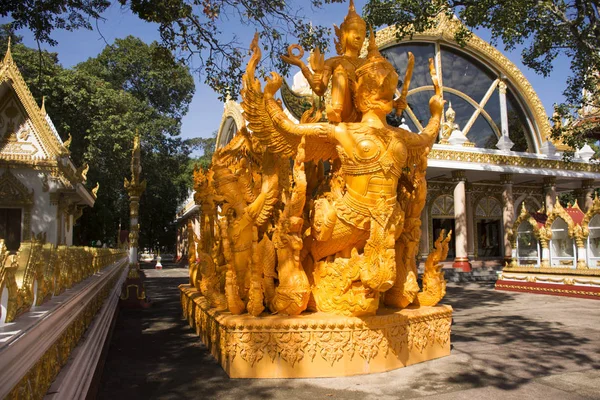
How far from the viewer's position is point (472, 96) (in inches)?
821

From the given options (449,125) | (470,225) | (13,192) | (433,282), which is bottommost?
(433,282)

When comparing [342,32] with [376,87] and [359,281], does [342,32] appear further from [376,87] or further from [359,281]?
[359,281]

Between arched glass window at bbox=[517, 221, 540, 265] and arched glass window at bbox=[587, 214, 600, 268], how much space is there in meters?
1.79

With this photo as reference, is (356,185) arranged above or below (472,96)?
below

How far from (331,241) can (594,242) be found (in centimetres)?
1231

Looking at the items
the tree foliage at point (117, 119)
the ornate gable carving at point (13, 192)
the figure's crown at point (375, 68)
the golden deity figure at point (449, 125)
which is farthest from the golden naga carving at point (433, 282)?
the golden deity figure at point (449, 125)

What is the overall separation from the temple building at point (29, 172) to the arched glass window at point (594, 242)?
15223 mm

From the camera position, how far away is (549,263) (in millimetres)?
14547

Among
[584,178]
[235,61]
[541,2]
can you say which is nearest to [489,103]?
[584,178]

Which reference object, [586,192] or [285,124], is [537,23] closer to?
[285,124]

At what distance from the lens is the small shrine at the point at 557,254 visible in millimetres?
12749

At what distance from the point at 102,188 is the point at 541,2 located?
1956cm

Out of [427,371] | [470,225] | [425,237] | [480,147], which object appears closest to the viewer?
[427,371]

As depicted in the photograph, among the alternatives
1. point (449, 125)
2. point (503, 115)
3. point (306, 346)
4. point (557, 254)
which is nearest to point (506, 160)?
point (449, 125)
